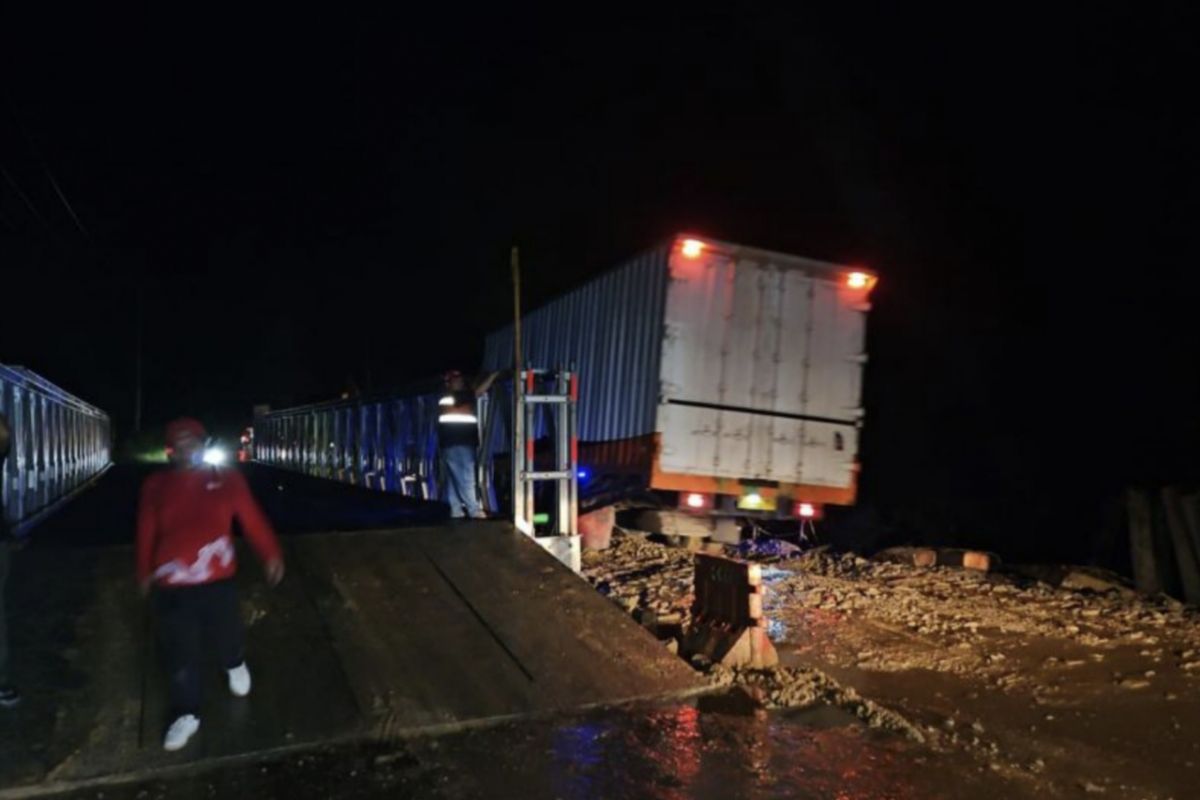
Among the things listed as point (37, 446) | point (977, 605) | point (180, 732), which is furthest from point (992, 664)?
point (37, 446)

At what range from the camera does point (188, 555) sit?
4.16 metres

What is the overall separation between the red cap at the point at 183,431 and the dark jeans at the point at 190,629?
2.37 ft

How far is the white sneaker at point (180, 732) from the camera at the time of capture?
13.1 ft

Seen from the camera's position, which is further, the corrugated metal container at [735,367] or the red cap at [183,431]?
the corrugated metal container at [735,367]

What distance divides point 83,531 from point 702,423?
6.88m

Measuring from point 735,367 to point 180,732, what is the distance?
683cm

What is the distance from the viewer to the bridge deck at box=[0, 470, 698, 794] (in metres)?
4.16

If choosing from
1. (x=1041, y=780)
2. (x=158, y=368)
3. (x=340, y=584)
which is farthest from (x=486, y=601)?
(x=158, y=368)

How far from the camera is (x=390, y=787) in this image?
12.6 feet

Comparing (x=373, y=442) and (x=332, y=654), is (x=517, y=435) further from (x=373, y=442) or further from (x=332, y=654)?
(x=373, y=442)

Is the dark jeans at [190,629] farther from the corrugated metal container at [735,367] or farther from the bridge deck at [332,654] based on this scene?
the corrugated metal container at [735,367]

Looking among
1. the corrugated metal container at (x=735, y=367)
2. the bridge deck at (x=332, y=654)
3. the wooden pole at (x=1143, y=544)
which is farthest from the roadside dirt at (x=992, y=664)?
the corrugated metal container at (x=735, y=367)

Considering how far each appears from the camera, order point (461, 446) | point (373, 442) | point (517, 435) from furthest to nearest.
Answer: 1. point (373, 442)
2. point (461, 446)
3. point (517, 435)

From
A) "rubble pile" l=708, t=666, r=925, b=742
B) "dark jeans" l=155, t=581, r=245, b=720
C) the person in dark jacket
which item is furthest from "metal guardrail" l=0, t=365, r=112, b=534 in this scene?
"rubble pile" l=708, t=666, r=925, b=742
